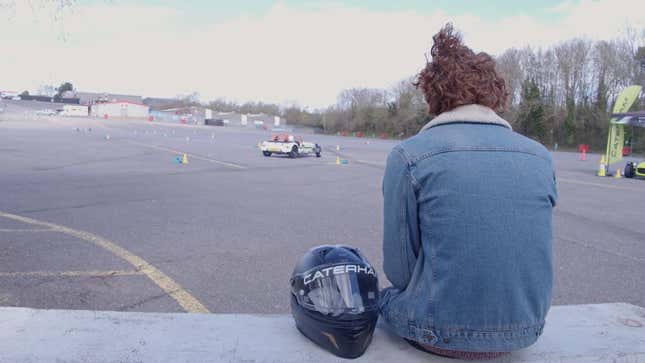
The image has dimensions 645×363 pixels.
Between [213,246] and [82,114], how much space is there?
380 feet

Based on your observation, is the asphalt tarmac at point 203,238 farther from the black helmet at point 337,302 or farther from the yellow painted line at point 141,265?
the black helmet at point 337,302

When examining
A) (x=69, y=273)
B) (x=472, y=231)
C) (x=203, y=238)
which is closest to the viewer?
(x=472, y=231)

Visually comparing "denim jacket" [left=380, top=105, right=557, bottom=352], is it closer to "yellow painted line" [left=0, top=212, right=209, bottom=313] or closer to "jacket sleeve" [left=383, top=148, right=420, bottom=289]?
"jacket sleeve" [left=383, top=148, right=420, bottom=289]

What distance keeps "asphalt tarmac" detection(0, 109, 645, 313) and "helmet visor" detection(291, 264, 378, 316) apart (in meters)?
2.36

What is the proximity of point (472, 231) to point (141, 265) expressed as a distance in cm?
474

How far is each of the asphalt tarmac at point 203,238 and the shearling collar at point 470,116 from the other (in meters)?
2.93

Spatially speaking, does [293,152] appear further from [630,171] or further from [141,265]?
[141,265]

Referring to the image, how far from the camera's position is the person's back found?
1.99m

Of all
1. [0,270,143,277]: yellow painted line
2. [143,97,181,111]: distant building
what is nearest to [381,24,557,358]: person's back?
[0,270,143,277]: yellow painted line

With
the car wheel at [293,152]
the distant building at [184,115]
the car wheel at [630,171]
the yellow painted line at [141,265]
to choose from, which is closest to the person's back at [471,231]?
the yellow painted line at [141,265]

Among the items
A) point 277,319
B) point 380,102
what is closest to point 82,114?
point 380,102

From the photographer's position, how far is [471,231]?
1.98 meters

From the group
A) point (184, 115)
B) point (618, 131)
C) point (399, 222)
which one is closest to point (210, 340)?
point (399, 222)

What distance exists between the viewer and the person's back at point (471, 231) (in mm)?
1986
